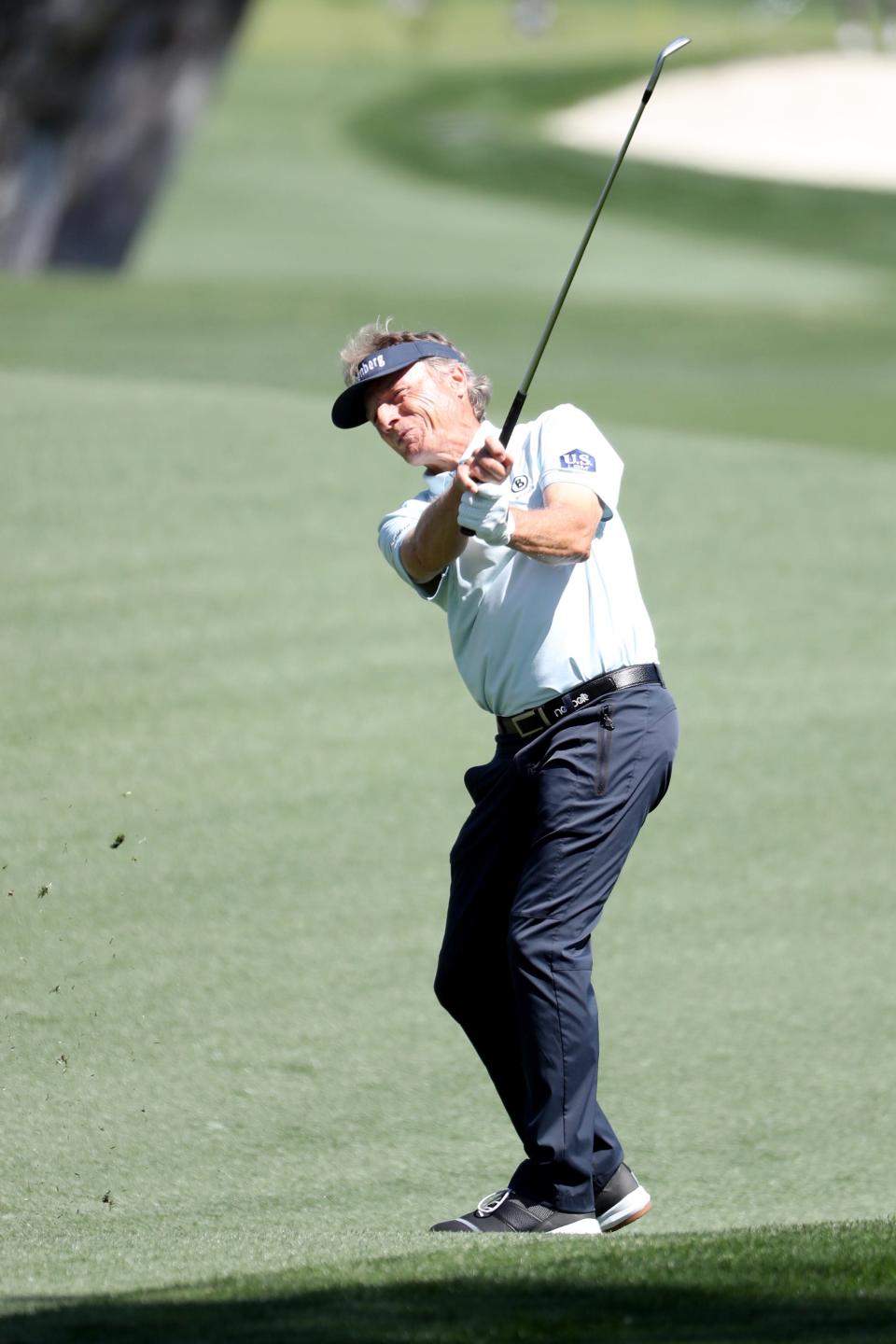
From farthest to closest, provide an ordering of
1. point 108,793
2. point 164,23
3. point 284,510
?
point 164,23, point 284,510, point 108,793

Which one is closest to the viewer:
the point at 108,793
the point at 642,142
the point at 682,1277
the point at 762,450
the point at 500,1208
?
the point at 682,1277

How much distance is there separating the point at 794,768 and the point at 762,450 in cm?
396

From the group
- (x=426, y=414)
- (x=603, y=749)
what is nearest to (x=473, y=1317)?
(x=603, y=749)

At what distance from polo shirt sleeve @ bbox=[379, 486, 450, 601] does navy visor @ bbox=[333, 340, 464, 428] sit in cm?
24

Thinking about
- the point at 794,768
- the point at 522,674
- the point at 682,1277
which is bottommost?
the point at 794,768

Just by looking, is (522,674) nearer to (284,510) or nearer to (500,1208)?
(500,1208)

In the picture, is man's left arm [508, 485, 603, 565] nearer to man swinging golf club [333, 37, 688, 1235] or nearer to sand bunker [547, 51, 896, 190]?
man swinging golf club [333, 37, 688, 1235]

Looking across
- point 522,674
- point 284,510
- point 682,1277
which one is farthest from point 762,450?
point 682,1277

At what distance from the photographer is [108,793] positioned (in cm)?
790

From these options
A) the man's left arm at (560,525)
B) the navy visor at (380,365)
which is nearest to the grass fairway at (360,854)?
the man's left arm at (560,525)

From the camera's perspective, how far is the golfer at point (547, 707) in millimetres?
4801

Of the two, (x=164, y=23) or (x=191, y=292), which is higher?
(x=164, y=23)

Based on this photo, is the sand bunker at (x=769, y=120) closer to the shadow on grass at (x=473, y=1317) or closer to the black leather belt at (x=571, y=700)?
the black leather belt at (x=571, y=700)

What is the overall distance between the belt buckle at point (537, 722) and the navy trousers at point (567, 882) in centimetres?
2
